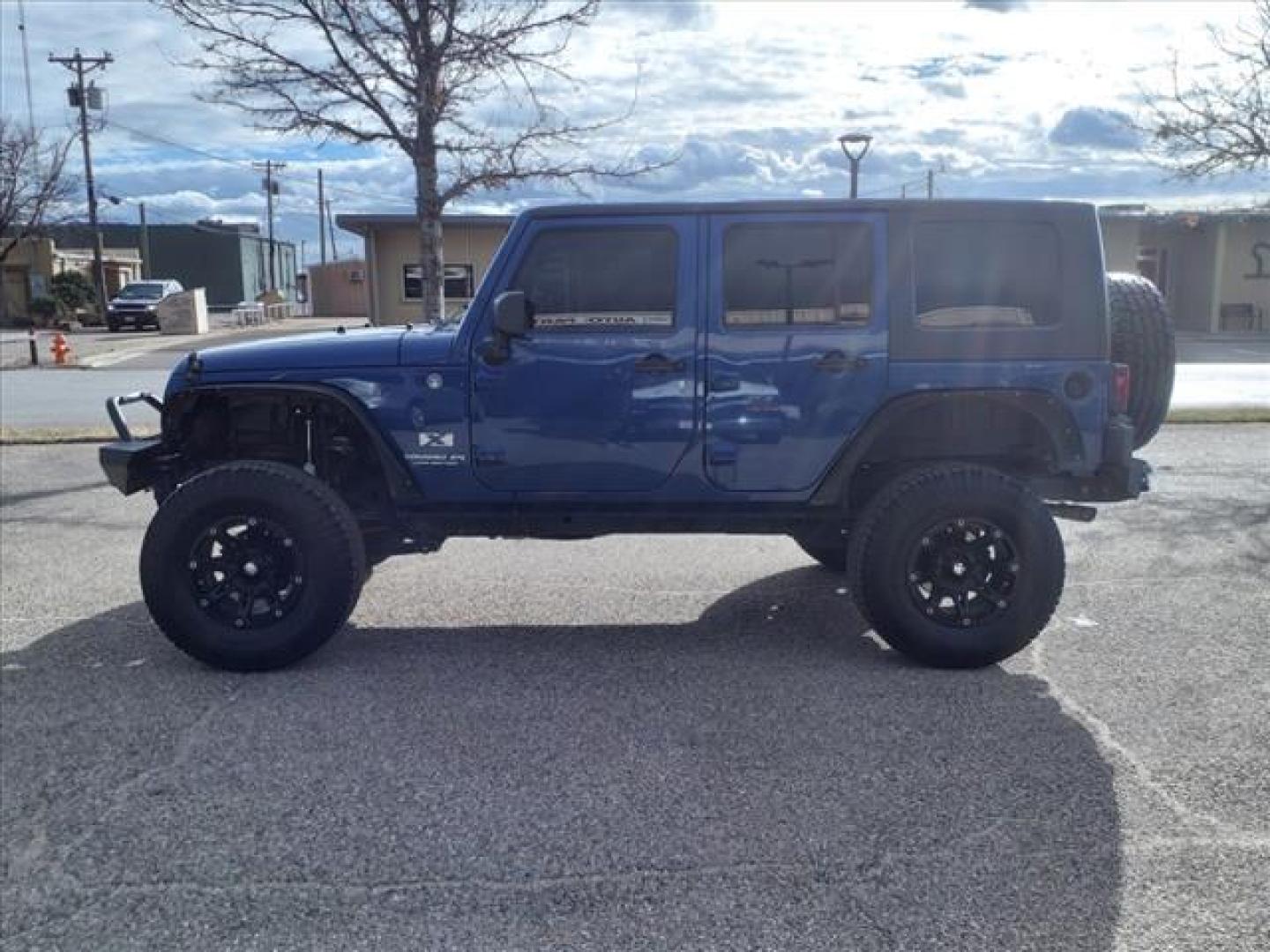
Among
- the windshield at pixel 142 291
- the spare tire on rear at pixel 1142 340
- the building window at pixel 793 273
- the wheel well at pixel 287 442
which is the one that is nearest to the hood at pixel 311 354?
the wheel well at pixel 287 442

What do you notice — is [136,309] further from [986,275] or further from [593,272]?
[986,275]

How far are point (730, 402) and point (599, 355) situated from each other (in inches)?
23.7

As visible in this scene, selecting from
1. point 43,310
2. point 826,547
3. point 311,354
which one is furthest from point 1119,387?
point 43,310

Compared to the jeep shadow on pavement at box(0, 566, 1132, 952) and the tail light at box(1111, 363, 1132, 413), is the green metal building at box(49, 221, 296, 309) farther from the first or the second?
the tail light at box(1111, 363, 1132, 413)

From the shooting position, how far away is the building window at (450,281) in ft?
90.6

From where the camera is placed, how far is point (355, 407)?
4.78 meters

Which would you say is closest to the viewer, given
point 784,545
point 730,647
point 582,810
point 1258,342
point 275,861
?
point 275,861

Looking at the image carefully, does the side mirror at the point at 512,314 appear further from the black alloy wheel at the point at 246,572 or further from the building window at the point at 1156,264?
the building window at the point at 1156,264

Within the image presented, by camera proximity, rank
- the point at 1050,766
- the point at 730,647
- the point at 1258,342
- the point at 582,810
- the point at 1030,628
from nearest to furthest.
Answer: the point at 582,810 → the point at 1050,766 → the point at 1030,628 → the point at 730,647 → the point at 1258,342

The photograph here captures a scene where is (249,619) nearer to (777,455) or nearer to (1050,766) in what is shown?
(777,455)

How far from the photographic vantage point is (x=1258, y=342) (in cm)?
2933

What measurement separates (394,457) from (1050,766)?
2.93m

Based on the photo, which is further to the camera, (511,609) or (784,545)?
(784,545)

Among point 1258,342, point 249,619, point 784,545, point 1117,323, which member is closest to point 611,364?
point 249,619
